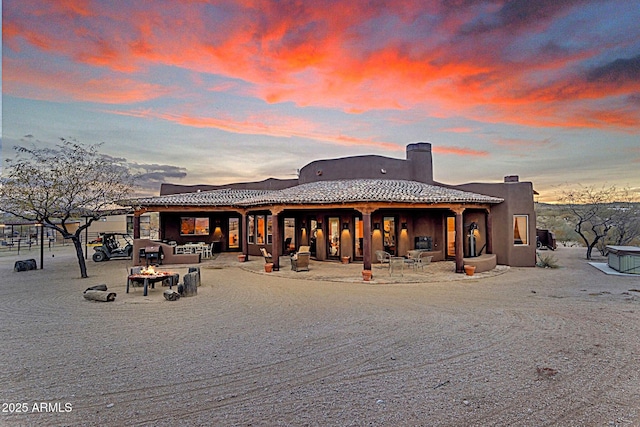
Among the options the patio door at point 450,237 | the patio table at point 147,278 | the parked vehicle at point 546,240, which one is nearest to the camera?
the patio table at point 147,278

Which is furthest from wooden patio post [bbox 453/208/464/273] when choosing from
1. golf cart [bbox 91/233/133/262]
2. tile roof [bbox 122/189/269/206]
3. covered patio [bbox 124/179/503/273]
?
golf cart [bbox 91/233/133/262]

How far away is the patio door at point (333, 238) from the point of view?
14688 millimetres

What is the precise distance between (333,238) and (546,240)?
49.3 ft

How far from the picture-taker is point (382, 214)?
14.2m

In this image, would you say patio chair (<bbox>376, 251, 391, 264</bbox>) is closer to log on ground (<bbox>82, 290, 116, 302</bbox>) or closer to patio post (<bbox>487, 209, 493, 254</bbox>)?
patio post (<bbox>487, 209, 493, 254</bbox>)

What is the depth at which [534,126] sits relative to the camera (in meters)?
13.9

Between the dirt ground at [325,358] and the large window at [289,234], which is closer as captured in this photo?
the dirt ground at [325,358]

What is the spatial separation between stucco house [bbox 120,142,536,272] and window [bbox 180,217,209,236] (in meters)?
0.11

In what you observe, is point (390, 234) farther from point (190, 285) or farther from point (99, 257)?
point (99, 257)

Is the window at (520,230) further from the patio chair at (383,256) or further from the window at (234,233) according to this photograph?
the window at (234,233)

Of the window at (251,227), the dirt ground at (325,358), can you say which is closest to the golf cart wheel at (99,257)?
the window at (251,227)

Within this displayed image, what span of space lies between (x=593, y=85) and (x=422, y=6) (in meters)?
6.51

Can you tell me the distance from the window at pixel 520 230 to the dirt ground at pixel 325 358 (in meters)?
4.71

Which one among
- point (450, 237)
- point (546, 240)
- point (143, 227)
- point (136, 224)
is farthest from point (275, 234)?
point (143, 227)
